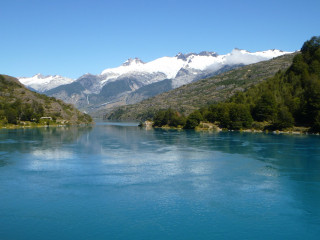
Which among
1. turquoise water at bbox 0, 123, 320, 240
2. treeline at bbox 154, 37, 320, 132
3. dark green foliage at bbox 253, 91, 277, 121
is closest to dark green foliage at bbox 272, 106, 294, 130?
treeline at bbox 154, 37, 320, 132

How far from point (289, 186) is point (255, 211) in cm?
1177

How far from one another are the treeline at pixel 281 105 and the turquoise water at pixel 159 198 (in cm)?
6980

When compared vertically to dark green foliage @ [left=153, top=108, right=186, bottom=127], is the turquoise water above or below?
below

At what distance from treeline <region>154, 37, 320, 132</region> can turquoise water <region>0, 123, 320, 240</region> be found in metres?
69.8

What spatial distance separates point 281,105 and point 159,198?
113 meters

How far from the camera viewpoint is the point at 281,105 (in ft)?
436

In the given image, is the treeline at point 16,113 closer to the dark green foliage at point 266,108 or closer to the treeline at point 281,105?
the treeline at point 281,105

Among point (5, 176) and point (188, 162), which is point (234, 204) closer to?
point (188, 162)

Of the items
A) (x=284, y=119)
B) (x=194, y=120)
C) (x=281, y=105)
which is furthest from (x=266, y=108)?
(x=194, y=120)

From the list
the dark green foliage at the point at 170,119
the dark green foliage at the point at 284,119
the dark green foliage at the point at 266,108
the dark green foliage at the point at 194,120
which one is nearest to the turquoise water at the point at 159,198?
the dark green foliage at the point at 284,119

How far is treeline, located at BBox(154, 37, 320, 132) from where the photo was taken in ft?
405

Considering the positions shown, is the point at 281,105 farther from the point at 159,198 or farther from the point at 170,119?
the point at 159,198

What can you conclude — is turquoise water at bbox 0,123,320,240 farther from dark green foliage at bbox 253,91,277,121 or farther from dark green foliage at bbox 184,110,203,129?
dark green foliage at bbox 184,110,203,129

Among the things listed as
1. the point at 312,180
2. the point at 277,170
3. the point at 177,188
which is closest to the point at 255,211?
the point at 177,188
